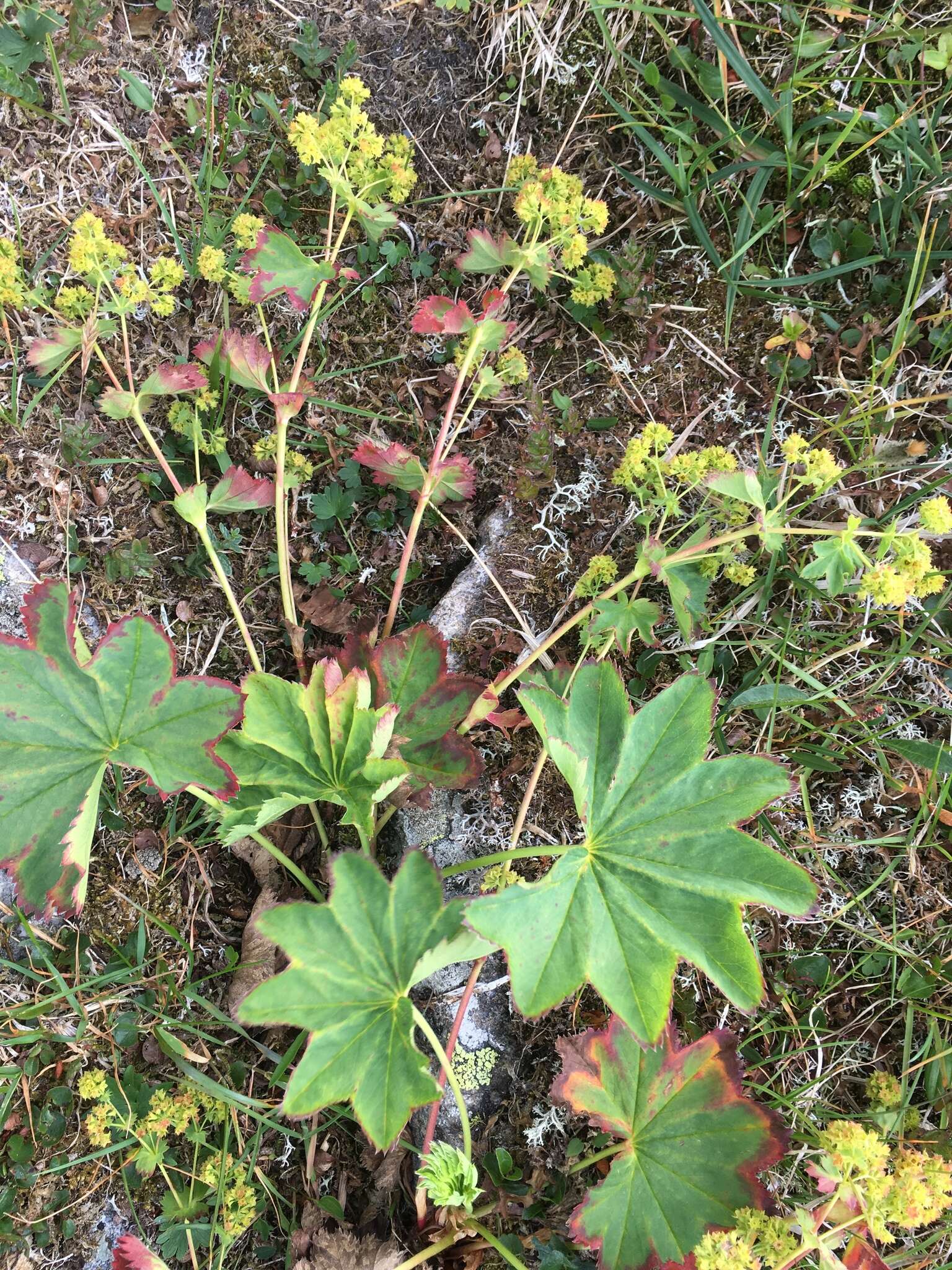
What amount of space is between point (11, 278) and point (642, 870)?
86.1 inches

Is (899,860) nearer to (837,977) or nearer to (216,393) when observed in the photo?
(837,977)

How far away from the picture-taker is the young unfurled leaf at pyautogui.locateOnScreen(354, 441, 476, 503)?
89.8 inches

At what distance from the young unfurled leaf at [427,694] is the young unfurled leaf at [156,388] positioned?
2.89 ft

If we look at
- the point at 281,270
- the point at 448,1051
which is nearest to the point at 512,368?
the point at 281,270

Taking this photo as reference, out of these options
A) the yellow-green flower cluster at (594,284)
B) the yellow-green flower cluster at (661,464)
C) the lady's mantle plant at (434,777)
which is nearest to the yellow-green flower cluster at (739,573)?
the lady's mantle plant at (434,777)

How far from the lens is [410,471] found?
2316 millimetres

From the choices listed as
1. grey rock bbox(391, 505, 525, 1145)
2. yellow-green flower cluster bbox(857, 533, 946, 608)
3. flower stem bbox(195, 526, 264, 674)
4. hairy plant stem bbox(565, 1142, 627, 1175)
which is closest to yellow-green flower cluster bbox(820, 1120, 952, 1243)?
hairy plant stem bbox(565, 1142, 627, 1175)

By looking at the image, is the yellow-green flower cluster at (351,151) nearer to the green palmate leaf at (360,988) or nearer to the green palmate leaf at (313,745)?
the green palmate leaf at (313,745)

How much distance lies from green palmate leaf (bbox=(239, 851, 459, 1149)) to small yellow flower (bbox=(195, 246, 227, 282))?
1.68m

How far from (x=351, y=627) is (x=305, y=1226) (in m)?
1.51

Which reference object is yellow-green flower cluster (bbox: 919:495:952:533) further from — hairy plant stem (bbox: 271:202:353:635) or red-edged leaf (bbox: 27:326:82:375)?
red-edged leaf (bbox: 27:326:82:375)

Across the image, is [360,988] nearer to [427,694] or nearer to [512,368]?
[427,694]

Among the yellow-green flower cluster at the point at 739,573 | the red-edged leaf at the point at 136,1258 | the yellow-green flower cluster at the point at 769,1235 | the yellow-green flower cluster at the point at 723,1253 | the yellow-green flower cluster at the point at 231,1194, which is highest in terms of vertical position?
the yellow-green flower cluster at the point at 739,573

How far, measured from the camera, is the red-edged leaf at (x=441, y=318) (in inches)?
89.3
